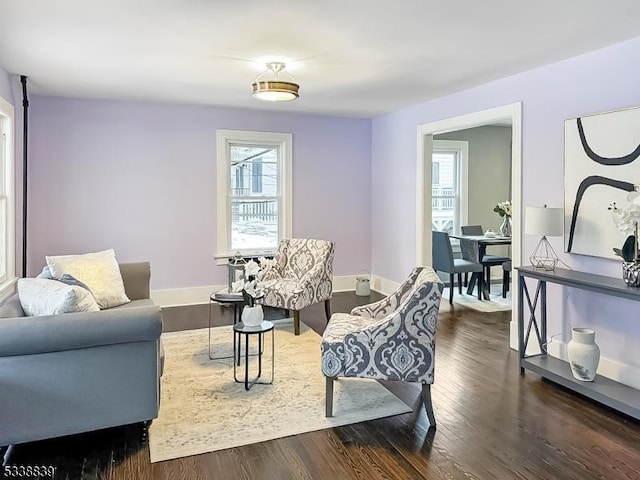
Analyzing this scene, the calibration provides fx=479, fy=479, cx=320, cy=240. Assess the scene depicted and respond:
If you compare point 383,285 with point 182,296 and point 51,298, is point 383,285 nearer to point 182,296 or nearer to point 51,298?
point 182,296

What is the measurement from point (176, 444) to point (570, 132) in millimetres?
3394

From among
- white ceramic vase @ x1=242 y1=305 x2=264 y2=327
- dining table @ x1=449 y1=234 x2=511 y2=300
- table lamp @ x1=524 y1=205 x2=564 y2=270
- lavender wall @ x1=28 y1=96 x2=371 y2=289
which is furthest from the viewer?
dining table @ x1=449 y1=234 x2=511 y2=300

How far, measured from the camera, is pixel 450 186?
7.36 meters

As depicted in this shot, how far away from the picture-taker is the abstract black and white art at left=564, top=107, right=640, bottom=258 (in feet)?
10.3

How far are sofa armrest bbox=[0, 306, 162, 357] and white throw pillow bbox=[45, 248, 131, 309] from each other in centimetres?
140

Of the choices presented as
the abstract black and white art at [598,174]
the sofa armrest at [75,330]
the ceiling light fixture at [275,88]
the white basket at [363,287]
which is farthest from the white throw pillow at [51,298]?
the white basket at [363,287]

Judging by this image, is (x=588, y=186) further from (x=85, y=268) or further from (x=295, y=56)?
(x=85, y=268)

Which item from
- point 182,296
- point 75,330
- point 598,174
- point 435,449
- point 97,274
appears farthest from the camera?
point 182,296

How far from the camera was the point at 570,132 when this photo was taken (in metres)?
3.57

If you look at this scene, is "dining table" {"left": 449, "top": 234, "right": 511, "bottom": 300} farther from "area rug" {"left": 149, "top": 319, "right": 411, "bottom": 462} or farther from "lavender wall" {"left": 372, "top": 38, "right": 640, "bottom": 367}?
"area rug" {"left": 149, "top": 319, "right": 411, "bottom": 462}

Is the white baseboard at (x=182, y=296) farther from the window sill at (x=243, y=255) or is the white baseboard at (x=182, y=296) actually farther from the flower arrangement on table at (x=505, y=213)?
the flower arrangement on table at (x=505, y=213)

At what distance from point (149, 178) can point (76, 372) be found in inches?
144

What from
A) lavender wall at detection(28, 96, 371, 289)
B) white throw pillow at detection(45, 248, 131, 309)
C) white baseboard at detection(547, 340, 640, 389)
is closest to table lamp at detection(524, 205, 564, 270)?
white baseboard at detection(547, 340, 640, 389)

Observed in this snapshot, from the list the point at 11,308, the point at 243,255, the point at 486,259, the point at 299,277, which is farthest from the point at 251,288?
the point at 486,259
